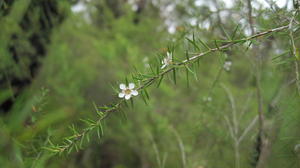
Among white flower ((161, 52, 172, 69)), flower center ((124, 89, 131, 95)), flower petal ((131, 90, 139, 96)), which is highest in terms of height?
white flower ((161, 52, 172, 69))

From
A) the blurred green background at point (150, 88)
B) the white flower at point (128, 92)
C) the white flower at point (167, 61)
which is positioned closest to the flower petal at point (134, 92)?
the white flower at point (128, 92)

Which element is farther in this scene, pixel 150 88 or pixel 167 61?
pixel 150 88

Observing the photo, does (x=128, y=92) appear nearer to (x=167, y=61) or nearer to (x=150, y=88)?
(x=167, y=61)

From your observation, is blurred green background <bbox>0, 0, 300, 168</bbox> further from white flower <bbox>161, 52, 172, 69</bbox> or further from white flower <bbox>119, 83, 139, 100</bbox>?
white flower <bbox>119, 83, 139, 100</bbox>

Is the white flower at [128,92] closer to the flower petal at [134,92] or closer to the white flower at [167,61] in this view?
the flower petal at [134,92]

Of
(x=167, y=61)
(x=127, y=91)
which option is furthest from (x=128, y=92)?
(x=167, y=61)

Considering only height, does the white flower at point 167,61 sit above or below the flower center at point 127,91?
above

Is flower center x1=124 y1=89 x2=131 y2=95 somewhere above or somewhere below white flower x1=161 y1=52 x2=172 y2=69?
below

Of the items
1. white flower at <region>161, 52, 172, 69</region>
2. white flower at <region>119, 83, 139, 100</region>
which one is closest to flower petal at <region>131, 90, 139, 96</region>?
white flower at <region>119, 83, 139, 100</region>
